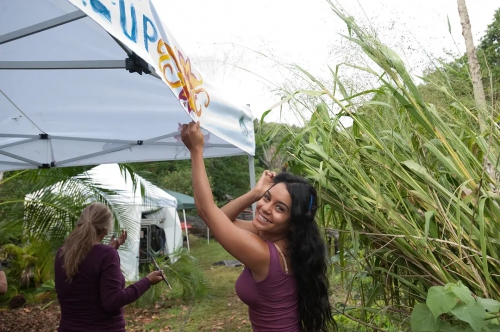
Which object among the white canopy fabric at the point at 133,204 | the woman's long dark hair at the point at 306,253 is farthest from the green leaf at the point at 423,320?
the white canopy fabric at the point at 133,204

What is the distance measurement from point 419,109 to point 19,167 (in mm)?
3744

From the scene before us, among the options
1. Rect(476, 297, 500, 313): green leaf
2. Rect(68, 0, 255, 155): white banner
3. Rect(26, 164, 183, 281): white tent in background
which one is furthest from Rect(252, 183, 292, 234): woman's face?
Rect(26, 164, 183, 281): white tent in background

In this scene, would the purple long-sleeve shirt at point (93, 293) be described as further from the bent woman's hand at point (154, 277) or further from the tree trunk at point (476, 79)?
the tree trunk at point (476, 79)

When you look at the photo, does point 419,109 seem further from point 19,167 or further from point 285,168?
point 19,167

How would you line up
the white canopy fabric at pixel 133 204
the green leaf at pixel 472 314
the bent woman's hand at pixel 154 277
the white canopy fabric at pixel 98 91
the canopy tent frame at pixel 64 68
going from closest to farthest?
the green leaf at pixel 472 314, the white canopy fabric at pixel 98 91, the canopy tent frame at pixel 64 68, the bent woman's hand at pixel 154 277, the white canopy fabric at pixel 133 204

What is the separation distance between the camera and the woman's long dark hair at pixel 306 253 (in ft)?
6.10

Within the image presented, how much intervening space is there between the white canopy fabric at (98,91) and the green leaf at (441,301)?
3.51ft

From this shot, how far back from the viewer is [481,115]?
188cm

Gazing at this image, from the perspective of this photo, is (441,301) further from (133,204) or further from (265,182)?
(133,204)

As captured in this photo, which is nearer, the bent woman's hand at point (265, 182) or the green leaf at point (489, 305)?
the green leaf at point (489, 305)

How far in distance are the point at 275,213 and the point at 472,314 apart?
28.7 inches

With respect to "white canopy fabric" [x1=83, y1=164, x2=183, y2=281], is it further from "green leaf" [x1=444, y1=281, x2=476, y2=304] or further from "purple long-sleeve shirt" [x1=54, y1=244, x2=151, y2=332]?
"green leaf" [x1=444, y1=281, x2=476, y2=304]

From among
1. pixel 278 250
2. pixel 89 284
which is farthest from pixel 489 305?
pixel 89 284

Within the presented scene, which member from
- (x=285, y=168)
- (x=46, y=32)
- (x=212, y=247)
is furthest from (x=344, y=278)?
(x=212, y=247)
